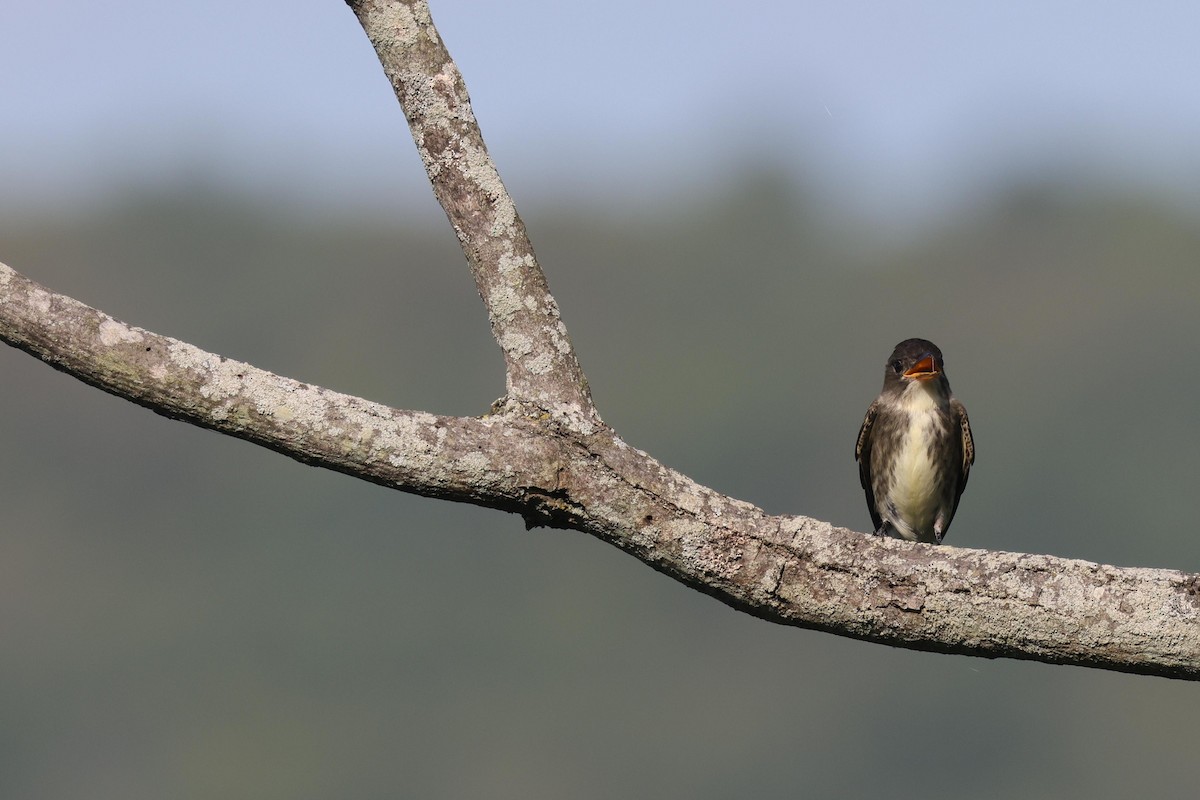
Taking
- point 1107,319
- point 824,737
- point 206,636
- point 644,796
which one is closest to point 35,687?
point 206,636

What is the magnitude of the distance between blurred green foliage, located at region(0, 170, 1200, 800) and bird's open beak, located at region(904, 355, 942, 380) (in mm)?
111550

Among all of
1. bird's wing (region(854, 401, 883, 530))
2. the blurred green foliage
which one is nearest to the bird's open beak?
bird's wing (region(854, 401, 883, 530))

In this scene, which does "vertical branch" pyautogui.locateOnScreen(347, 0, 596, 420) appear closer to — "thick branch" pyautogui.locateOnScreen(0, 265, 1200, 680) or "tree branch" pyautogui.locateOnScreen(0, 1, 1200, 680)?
"tree branch" pyautogui.locateOnScreen(0, 1, 1200, 680)

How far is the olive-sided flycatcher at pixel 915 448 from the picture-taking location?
1115 cm

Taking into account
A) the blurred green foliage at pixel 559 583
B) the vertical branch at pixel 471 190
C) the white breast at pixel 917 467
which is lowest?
the vertical branch at pixel 471 190

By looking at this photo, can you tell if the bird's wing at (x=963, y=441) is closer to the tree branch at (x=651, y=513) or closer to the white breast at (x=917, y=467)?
the white breast at (x=917, y=467)

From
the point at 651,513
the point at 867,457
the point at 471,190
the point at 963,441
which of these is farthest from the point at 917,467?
the point at 651,513

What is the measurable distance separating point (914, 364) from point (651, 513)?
5993mm

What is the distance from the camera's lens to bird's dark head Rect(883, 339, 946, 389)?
1077 cm

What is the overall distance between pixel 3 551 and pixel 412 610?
35.7 m

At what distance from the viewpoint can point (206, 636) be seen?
496 feet

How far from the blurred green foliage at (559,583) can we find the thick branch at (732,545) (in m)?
117

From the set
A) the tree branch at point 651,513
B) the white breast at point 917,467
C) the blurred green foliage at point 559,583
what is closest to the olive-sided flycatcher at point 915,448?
the white breast at point 917,467

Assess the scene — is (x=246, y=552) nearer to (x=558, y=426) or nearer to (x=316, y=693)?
(x=316, y=693)
